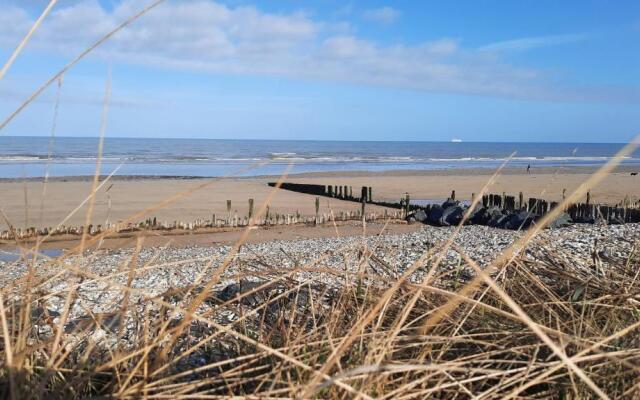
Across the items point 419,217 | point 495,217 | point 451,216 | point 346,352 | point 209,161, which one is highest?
point 346,352

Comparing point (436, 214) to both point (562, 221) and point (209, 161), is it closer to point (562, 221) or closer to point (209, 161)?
point (562, 221)

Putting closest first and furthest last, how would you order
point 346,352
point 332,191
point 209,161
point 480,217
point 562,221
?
point 346,352 < point 562,221 < point 480,217 < point 332,191 < point 209,161

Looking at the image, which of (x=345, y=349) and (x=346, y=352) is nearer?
(x=345, y=349)

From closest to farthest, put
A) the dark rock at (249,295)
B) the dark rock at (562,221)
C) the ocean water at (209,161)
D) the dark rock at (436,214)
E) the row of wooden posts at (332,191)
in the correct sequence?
1. the dark rock at (249,295)
2. the dark rock at (562,221)
3. the dark rock at (436,214)
4. the row of wooden posts at (332,191)
5. the ocean water at (209,161)

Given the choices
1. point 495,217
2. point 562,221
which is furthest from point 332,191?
point 562,221

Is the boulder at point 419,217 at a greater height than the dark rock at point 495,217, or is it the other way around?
the dark rock at point 495,217

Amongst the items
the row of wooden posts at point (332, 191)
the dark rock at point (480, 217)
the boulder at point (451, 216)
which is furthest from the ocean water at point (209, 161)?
the boulder at point (451, 216)

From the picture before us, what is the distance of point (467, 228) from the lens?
1497 centimetres

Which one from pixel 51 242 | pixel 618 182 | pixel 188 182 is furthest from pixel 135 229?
pixel 618 182

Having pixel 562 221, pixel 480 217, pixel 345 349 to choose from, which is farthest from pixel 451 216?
pixel 345 349

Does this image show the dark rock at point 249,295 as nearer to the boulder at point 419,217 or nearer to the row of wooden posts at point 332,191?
the boulder at point 419,217

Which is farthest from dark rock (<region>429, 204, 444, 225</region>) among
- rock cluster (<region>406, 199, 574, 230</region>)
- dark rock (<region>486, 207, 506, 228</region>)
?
dark rock (<region>486, 207, 506, 228</region>)

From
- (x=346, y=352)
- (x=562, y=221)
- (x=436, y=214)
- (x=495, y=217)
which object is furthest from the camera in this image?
(x=436, y=214)

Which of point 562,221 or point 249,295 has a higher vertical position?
point 249,295
